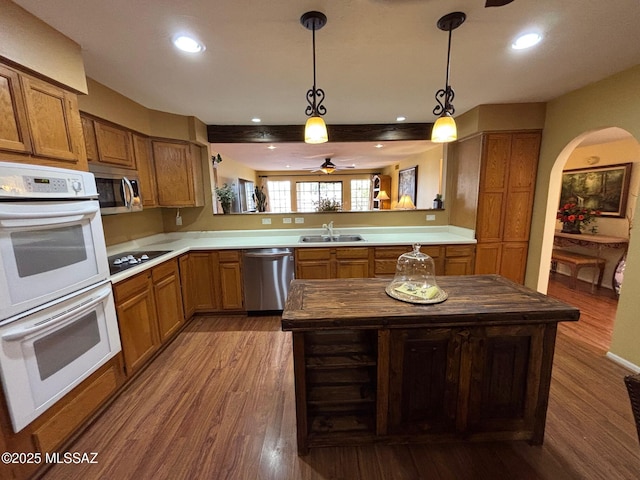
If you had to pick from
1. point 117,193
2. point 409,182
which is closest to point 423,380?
point 117,193

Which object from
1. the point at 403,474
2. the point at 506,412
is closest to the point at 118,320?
the point at 403,474

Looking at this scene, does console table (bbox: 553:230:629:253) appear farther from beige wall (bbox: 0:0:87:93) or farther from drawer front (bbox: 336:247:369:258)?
beige wall (bbox: 0:0:87:93)

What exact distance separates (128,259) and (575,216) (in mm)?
6205

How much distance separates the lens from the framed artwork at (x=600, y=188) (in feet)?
12.5

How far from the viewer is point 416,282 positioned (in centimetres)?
169

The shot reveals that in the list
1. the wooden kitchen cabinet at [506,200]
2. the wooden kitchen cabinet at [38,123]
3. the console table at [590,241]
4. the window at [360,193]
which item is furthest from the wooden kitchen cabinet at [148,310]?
the window at [360,193]

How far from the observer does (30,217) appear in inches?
52.5

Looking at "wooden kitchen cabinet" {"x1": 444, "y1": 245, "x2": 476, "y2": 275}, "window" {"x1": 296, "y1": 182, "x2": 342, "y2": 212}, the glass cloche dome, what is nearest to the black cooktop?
the glass cloche dome

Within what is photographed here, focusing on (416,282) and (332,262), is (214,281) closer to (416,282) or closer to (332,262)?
(332,262)

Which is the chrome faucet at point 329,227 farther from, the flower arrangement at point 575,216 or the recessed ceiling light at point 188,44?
the flower arrangement at point 575,216

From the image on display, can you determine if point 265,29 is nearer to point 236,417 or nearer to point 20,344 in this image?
point 20,344

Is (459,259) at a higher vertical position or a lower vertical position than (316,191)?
lower

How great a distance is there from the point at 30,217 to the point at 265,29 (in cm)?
164

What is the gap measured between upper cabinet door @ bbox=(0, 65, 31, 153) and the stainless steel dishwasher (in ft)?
6.57
